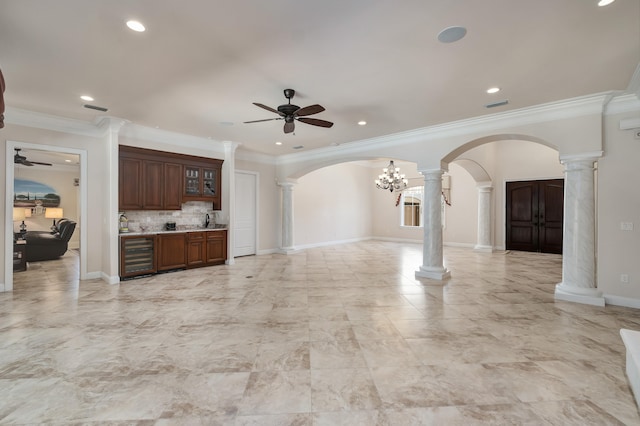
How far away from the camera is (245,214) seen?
8.33 meters

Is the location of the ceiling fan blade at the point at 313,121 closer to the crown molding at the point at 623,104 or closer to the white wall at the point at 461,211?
the crown molding at the point at 623,104

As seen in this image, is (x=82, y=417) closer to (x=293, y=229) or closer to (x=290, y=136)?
(x=290, y=136)

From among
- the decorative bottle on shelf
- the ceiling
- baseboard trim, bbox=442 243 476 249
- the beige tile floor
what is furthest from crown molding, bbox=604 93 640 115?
the decorative bottle on shelf

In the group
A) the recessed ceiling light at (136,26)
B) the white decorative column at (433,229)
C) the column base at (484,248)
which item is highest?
the recessed ceiling light at (136,26)

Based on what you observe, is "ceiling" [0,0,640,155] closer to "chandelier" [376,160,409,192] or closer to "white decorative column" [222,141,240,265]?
"white decorative column" [222,141,240,265]

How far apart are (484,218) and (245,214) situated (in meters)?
7.46

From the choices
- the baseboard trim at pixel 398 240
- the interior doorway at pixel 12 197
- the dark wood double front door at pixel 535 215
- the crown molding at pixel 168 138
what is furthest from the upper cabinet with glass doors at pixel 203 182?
the dark wood double front door at pixel 535 215

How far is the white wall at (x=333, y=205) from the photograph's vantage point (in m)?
9.84

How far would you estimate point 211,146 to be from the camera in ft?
23.1

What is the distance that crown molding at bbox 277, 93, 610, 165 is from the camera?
13.8 ft

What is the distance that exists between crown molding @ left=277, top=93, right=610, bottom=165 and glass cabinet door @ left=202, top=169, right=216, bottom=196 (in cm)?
297

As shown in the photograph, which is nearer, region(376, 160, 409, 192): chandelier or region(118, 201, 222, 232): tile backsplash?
region(118, 201, 222, 232): tile backsplash

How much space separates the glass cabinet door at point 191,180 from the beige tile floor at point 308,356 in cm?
229

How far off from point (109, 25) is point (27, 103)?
3164mm
